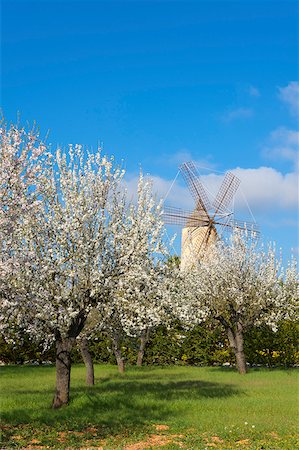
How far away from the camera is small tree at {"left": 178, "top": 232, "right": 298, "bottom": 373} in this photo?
3002 cm

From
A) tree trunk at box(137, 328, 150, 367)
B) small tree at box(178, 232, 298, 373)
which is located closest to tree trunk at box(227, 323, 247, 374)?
small tree at box(178, 232, 298, 373)

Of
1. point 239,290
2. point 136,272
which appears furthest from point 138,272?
point 239,290

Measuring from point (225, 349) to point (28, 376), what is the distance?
1252cm

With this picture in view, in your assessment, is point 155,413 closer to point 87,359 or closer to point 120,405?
point 120,405

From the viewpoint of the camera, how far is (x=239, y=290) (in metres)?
30.1

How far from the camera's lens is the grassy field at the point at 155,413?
1359 centimetres

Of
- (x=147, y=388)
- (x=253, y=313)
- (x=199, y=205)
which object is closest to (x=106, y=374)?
(x=147, y=388)

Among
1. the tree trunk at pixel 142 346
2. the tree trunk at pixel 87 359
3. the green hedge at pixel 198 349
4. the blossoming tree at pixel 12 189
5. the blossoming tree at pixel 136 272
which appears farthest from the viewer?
the green hedge at pixel 198 349

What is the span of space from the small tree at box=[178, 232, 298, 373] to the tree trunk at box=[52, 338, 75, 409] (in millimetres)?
11367

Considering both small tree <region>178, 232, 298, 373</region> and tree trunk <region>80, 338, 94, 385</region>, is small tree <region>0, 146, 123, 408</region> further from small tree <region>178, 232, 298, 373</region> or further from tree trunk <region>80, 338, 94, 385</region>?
small tree <region>178, 232, 298, 373</region>

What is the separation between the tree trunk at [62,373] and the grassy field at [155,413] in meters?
0.38

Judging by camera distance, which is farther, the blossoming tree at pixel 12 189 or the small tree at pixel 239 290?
the small tree at pixel 239 290

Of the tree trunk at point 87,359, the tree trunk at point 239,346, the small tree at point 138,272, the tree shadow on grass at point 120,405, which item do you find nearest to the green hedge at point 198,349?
the tree trunk at point 239,346

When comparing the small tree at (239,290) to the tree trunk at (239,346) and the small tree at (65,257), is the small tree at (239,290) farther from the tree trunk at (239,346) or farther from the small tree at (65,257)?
the small tree at (65,257)
